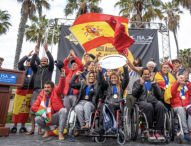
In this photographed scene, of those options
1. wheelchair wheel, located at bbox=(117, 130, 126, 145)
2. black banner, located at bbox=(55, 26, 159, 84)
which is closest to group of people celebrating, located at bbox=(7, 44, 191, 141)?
wheelchair wheel, located at bbox=(117, 130, 126, 145)

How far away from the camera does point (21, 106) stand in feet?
11.8

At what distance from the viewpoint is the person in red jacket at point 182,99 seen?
281 centimetres

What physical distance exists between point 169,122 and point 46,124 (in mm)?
2078

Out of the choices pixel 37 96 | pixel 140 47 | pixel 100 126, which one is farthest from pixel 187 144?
pixel 140 47

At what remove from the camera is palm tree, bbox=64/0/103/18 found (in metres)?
11.3

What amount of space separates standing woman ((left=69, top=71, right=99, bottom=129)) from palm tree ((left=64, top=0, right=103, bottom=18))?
9.11m

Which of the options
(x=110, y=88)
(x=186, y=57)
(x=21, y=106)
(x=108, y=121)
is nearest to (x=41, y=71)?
(x=21, y=106)

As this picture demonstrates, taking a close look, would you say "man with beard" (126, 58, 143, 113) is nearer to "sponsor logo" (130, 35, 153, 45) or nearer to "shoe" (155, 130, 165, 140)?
"shoe" (155, 130, 165, 140)

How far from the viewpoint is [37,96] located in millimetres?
3336

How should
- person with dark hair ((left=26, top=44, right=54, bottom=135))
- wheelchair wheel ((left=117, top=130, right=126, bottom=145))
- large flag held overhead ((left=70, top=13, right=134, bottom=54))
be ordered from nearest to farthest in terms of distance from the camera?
wheelchair wheel ((left=117, top=130, right=126, bottom=145)) → person with dark hair ((left=26, top=44, right=54, bottom=135)) → large flag held overhead ((left=70, top=13, right=134, bottom=54))

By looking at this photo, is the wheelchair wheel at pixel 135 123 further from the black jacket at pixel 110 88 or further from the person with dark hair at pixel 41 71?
the person with dark hair at pixel 41 71

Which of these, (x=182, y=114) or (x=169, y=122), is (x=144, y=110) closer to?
(x=169, y=122)

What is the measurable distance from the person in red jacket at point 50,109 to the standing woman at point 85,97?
273 mm

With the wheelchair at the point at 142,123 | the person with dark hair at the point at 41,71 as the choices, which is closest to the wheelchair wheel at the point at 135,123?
the wheelchair at the point at 142,123
